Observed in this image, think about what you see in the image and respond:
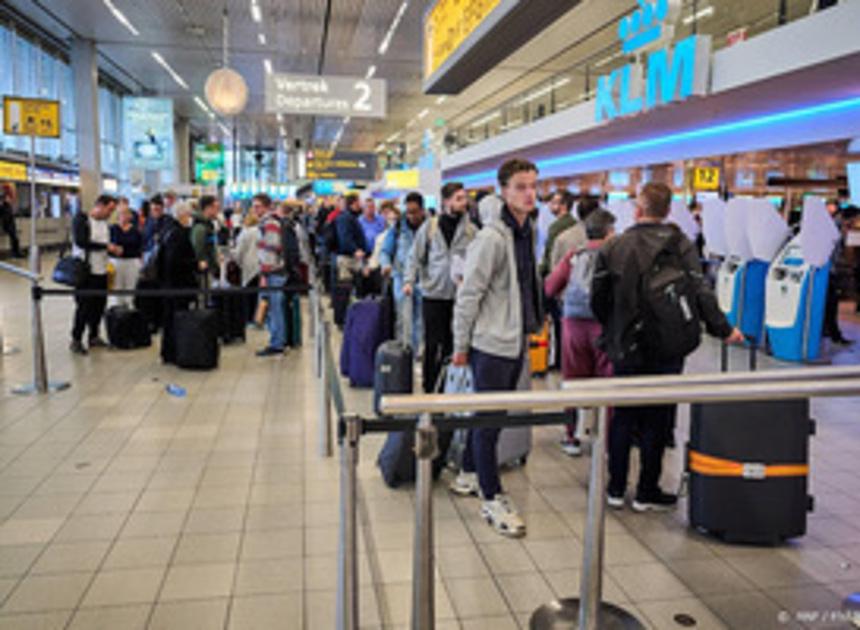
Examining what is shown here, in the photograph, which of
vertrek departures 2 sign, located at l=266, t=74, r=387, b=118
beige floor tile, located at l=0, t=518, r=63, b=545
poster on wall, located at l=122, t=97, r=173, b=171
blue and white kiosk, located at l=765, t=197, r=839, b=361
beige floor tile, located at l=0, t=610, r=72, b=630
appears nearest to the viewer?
beige floor tile, located at l=0, t=610, r=72, b=630

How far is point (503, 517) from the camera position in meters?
3.36

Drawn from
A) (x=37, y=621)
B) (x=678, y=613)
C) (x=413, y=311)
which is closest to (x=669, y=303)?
(x=678, y=613)

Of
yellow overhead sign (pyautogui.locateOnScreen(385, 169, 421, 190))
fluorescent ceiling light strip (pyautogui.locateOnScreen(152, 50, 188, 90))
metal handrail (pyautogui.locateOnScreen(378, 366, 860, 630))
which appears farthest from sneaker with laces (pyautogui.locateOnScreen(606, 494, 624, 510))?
fluorescent ceiling light strip (pyautogui.locateOnScreen(152, 50, 188, 90))

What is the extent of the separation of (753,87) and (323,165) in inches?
496

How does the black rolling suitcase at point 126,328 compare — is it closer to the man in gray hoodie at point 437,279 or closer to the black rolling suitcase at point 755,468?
the man in gray hoodie at point 437,279

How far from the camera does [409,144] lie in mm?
A: 37531

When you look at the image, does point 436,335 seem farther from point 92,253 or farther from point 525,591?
point 92,253

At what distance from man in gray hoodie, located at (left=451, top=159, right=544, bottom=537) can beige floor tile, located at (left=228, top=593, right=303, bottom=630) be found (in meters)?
1.08

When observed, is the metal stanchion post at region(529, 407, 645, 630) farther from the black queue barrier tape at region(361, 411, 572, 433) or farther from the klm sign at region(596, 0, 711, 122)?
the klm sign at region(596, 0, 711, 122)

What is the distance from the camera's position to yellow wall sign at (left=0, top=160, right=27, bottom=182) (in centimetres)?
1647

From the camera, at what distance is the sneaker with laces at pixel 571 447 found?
4465mm

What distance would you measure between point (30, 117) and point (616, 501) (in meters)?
6.03

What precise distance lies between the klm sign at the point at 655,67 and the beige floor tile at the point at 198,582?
765 centimetres

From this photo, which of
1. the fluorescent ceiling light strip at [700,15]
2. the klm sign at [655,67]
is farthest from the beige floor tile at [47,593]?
the fluorescent ceiling light strip at [700,15]
